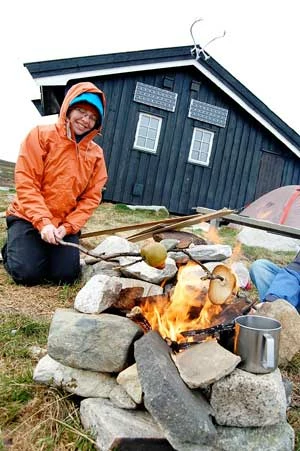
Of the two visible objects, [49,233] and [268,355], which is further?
[49,233]

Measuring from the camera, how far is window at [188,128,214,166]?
10632mm

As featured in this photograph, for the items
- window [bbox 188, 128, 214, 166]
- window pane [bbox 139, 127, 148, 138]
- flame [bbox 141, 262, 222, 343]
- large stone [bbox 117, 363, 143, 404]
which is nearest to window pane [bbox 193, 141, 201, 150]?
window [bbox 188, 128, 214, 166]

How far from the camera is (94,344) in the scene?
1634 millimetres

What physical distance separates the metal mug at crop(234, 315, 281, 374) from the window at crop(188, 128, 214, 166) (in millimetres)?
9301

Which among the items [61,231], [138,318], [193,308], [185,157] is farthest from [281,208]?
[138,318]

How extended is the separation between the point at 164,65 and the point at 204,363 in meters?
9.40

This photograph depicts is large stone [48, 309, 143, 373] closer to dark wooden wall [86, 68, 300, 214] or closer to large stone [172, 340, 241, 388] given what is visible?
large stone [172, 340, 241, 388]

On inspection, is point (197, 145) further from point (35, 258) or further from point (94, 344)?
point (94, 344)

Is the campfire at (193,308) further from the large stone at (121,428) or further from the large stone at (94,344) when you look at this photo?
the large stone at (121,428)

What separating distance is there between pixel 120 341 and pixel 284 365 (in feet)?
3.39

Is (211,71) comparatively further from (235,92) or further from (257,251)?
(257,251)

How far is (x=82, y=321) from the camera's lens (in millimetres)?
1675

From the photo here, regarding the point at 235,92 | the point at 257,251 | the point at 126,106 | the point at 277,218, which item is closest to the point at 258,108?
the point at 235,92

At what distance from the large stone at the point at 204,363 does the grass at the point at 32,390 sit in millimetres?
394
